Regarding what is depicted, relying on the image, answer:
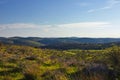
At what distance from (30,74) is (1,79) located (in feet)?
6.21

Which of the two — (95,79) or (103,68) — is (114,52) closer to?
(103,68)

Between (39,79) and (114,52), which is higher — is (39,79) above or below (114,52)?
below

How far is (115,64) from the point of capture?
1917 cm

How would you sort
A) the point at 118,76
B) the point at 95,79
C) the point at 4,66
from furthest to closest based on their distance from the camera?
1. the point at 4,66
2. the point at 118,76
3. the point at 95,79

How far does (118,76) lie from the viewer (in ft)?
52.6

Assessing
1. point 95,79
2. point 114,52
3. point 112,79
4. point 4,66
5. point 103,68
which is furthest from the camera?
point 4,66

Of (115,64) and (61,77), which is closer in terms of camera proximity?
(61,77)

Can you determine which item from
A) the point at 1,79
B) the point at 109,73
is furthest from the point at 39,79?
the point at 109,73

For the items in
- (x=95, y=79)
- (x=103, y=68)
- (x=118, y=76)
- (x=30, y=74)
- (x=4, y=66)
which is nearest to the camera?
(x=95, y=79)

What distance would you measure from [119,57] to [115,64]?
0.61 meters

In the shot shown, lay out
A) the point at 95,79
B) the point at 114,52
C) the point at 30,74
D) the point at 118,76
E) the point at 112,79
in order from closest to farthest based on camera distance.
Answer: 1. the point at 95,79
2. the point at 112,79
3. the point at 118,76
4. the point at 30,74
5. the point at 114,52

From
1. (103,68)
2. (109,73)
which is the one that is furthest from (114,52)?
(109,73)

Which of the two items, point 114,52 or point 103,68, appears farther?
point 114,52

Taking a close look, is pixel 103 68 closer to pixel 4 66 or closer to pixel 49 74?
pixel 49 74
